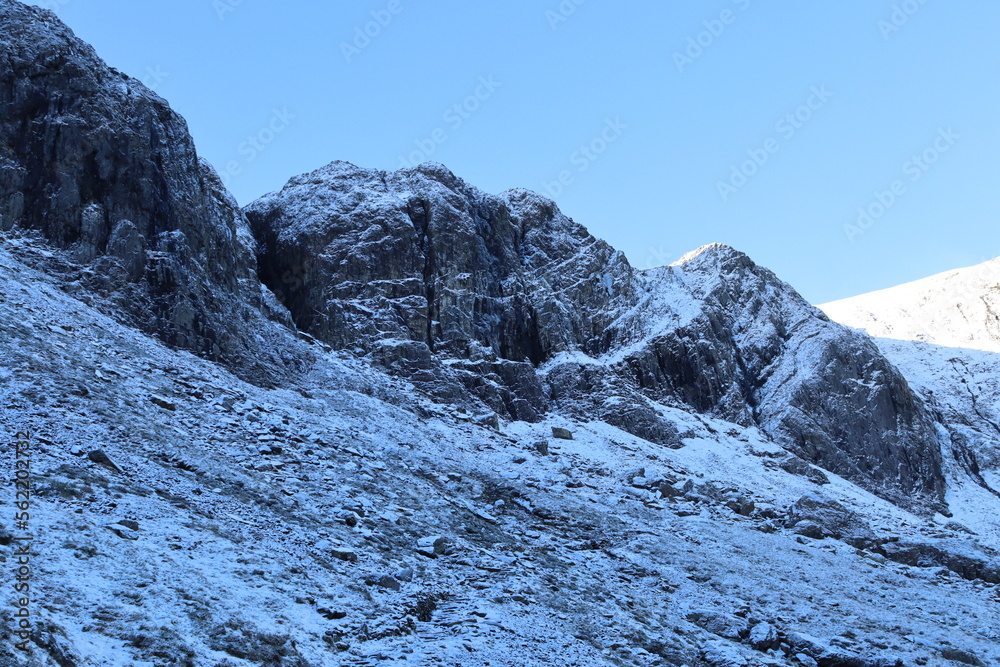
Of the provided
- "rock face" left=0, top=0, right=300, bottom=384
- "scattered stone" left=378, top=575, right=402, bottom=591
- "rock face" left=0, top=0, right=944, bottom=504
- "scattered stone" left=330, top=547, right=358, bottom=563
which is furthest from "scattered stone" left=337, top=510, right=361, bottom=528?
"rock face" left=0, top=0, right=300, bottom=384

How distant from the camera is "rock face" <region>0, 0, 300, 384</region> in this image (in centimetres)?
3853

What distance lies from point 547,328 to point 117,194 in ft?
92.1

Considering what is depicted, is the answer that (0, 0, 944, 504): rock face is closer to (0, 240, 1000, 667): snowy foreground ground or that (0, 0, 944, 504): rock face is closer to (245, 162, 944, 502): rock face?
(245, 162, 944, 502): rock face

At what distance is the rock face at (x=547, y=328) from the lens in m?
52.0

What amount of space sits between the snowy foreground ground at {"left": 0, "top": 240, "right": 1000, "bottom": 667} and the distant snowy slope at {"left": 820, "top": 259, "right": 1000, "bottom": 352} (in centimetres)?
5034

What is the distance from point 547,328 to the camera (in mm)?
57812

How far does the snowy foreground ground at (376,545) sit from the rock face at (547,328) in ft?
35.4

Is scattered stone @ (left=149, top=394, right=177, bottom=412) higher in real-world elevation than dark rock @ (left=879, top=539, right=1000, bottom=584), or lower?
lower

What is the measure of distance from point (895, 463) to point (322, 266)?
39.3 m

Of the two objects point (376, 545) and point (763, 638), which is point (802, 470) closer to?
point (763, 638)

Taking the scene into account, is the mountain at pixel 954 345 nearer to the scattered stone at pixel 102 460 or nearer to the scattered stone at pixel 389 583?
the scattered stone at pixel 389 583

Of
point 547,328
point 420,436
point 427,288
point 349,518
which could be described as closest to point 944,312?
point 547,328

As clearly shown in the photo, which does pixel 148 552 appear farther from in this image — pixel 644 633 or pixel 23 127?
pixel 23 127

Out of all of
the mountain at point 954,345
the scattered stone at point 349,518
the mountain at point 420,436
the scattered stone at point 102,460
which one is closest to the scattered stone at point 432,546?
the mountain at point 420,436
